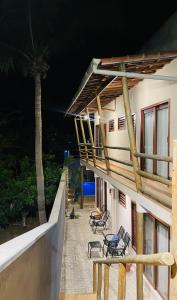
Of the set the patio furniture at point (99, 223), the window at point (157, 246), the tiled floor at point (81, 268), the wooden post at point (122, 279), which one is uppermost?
the wooden post at point (122, 279)

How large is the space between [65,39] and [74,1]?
2.54 meters

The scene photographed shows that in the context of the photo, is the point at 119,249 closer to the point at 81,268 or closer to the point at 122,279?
the point at 81,268

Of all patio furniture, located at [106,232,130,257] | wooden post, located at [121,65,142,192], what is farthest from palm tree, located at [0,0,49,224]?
wooden post, located at [121,65,142,192]

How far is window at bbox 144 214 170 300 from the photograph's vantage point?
331 inches

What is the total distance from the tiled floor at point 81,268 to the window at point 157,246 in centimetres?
44

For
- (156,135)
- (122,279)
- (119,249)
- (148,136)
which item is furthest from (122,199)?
(122,279)

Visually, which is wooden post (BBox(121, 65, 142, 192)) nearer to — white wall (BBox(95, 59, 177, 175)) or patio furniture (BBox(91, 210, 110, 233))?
white wall (BBox(95, 59, 177, 175))

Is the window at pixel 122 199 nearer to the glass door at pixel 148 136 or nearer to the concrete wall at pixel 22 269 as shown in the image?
the glass door at pixel 148 136

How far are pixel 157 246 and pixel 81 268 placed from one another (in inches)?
121

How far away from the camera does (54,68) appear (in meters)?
29.2

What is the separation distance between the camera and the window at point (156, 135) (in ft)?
28.1

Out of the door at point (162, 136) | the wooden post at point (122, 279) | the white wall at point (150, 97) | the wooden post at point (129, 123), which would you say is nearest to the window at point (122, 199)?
the white wall at point (150, 97)

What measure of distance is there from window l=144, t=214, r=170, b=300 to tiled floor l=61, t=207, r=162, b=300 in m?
0.44

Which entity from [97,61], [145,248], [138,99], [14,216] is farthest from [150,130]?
[14,216]
